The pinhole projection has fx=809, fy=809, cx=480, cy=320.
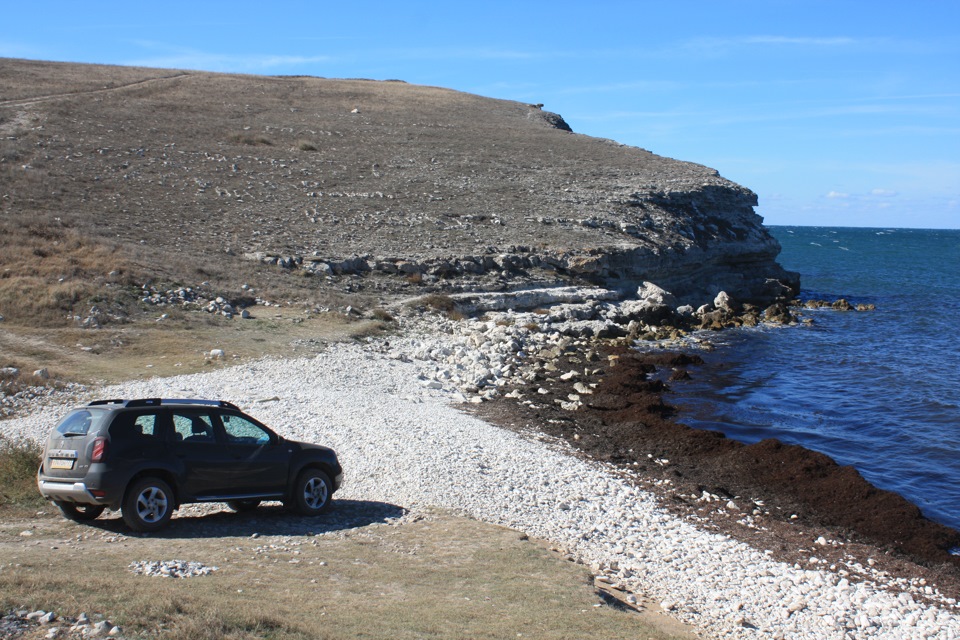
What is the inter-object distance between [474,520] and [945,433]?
52.2ft

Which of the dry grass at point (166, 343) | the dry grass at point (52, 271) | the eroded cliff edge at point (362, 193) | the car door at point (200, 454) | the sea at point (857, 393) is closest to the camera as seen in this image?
the car door at point (200, 454)

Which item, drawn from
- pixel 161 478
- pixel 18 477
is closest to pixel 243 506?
pixel 161 478

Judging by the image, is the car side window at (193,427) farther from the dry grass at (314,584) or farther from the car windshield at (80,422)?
the dry grass at (314,584)

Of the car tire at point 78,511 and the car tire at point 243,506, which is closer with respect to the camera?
the car tire at point 78,511

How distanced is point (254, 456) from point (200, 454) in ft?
2.62

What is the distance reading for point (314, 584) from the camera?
9.60 m

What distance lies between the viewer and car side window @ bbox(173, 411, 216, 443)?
11.7 m

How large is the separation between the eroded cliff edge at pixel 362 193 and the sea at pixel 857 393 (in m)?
7.85

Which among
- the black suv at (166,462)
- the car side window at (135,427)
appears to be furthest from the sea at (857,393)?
the car side window at (135,427)

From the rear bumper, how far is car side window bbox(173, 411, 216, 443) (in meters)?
1.36

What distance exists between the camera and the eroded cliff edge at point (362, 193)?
3703 centimetres

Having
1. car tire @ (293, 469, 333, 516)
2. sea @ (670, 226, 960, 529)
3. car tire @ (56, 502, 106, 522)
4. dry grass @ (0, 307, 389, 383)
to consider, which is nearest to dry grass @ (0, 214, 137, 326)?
dry grass @ (0, 307, 389, 383)

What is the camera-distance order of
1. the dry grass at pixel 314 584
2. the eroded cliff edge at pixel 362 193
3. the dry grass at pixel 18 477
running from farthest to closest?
the eroded cliff edge at pixel 362 193
the dry grass at pixel 18 477
the dry grass at pixel 314 584

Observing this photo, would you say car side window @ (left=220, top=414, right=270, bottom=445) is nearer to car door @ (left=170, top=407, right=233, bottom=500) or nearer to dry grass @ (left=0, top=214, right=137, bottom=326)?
car door @ (left=170, top=407, right=233, bottom=500)
